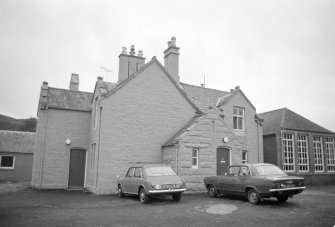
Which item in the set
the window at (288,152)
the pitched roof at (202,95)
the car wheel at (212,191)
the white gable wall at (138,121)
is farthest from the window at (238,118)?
the car wheel at (212,191)

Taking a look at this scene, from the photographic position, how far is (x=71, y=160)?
71.8 ft

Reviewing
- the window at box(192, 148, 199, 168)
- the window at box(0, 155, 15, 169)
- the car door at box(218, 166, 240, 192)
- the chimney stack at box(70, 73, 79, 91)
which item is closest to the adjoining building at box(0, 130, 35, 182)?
the window at box(0, 155, 15, 169)

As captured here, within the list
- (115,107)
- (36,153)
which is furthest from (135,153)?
(36,153)

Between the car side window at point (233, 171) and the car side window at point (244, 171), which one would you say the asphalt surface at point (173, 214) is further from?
the car side window at point (233, 171)

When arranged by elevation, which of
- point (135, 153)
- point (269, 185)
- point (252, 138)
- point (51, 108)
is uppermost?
point (51, 108)

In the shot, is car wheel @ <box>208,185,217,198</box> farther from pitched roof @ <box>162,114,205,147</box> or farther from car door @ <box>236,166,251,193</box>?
pitched roof @ <box>162,114,205,147</box>

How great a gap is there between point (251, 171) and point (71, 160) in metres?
13.7

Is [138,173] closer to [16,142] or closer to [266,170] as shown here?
[266,170]

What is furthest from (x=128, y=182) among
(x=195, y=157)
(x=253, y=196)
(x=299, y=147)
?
(x=299, y=147)

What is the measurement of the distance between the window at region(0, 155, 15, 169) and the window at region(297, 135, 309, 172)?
98.0ft

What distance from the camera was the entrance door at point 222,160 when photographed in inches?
749

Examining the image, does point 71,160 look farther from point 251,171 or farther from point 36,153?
point 251,171

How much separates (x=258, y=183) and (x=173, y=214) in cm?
406

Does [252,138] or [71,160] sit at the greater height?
[252,138]
